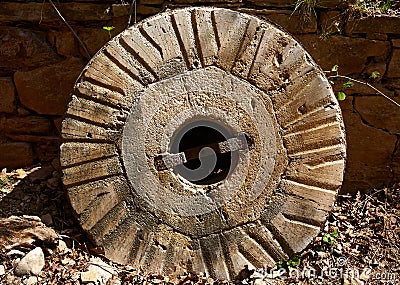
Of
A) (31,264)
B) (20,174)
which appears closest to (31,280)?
(31,264)

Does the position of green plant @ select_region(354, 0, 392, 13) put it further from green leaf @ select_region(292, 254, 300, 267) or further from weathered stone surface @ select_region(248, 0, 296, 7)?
green leaf @ select_region(292, 254, 300, 267)

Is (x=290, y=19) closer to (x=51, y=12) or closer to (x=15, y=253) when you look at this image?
(x=51, y=12)

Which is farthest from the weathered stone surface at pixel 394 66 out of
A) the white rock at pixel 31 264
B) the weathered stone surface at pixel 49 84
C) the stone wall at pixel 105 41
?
the white rock at pixel 31 264

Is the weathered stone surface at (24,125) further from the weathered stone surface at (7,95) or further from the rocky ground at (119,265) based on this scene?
the rocky ground at (119,265)

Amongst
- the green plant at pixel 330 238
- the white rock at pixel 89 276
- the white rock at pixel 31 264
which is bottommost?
the green plant at pixel 330 238

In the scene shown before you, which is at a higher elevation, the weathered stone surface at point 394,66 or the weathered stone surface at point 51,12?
the weathered stone surface at point 51,12

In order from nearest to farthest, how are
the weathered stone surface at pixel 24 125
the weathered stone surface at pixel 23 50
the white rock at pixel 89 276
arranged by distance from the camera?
the white rock at pixel 89 276 < the weathered stone surface at pixel 23 50 < the weathered stone surface at pixel 24 125

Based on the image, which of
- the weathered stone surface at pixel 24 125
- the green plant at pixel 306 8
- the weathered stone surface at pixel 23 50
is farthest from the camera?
the weathered stone surface at pixel 24 125

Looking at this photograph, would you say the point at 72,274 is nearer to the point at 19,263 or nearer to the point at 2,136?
the point at 19,263

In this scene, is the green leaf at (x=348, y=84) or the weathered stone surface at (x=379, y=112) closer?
the green leaf at (x=348, y=84)
